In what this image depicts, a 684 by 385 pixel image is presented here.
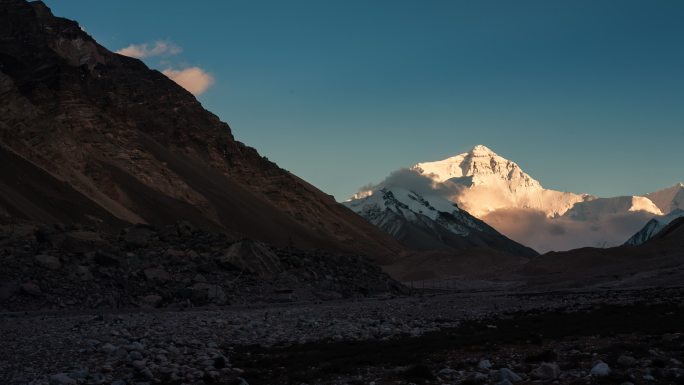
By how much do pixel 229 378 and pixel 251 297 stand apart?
32.4 metres

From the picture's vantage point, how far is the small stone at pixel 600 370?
1350 centimetres

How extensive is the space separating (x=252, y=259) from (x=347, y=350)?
32699 millimetres

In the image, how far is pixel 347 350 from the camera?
67.6ft

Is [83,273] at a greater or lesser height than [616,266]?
lesser

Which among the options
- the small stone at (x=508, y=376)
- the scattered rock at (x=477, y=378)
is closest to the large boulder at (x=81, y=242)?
the scattered rock at (x=477, y=378)

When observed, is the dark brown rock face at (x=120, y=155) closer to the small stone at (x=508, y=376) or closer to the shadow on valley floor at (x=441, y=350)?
the shadow on valley floor at (x=441, y=350)

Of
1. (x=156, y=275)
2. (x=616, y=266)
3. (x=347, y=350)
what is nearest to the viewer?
(x=347, y=350)

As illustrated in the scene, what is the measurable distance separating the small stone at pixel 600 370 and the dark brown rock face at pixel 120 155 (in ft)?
199

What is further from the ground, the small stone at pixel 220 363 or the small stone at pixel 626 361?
the small stone at pixel 626 361

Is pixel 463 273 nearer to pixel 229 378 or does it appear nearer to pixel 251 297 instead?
pixel 251 297

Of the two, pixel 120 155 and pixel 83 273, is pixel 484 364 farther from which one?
pixel 120 155

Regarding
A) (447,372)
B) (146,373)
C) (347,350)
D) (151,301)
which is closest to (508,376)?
(447,372)

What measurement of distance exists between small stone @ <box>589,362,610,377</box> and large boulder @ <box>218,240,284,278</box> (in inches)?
1564

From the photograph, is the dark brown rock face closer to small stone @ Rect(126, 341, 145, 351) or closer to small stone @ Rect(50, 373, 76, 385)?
small stone @ Rect(126, 341, 145, 351)
